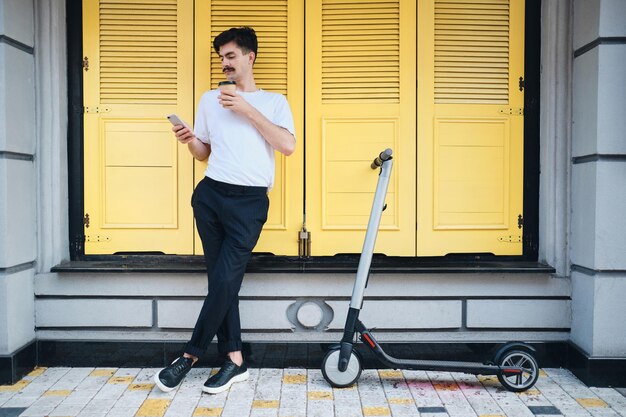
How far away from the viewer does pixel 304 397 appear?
3342 mm

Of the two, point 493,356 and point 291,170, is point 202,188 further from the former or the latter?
point 493,356

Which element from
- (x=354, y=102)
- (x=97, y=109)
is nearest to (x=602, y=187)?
(x=354, y=102)

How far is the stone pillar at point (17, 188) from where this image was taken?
3.50 m

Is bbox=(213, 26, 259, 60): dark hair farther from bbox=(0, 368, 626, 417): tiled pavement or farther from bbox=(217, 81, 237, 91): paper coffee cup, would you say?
bbox=(0, 368, 626, 417): tiled pavement

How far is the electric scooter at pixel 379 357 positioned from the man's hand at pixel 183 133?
3.64 feet

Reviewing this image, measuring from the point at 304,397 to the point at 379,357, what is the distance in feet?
1.56

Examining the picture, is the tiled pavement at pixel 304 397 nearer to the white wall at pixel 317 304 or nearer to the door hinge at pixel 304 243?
the white wall at pixel 317 304

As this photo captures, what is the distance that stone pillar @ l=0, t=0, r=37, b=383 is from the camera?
3500 mm

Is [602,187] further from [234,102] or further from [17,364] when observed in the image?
→ [17,364]

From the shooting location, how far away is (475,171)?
3959 mm

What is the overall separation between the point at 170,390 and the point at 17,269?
122 centimetres

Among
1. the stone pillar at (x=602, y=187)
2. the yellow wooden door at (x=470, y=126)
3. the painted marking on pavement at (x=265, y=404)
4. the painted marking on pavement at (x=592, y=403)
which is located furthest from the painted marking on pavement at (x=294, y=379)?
the stone pillar at (x=602, y=187)

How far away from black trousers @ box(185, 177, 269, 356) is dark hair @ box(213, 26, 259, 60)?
0.82 m

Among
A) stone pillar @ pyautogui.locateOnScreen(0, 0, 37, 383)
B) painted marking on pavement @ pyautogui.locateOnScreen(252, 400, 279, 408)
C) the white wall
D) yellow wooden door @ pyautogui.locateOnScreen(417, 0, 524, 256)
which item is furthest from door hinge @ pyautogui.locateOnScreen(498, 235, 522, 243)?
stone pillar @ pyautogui.locateOnScreen(0, 0, 37, 383)
